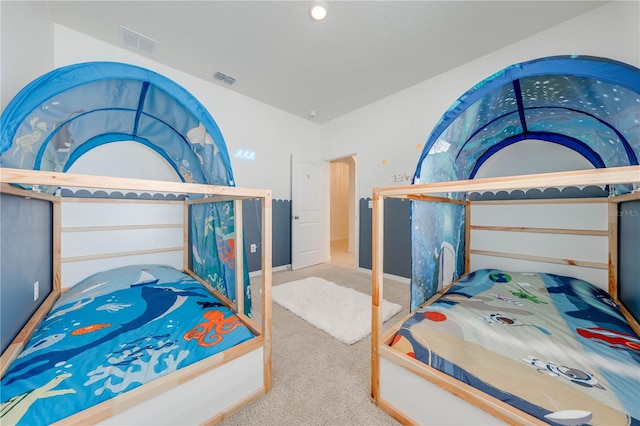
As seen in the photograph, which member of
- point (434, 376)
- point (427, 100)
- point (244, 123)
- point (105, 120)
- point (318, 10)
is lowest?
point (434, 376)

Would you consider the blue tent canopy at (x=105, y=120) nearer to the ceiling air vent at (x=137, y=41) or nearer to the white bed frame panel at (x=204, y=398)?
the ceiling air vent at (x=137, y=41)

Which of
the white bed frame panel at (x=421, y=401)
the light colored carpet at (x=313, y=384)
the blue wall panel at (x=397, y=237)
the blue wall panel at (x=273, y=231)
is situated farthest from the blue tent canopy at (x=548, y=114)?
the blue wall panel at (x=273, y=231)

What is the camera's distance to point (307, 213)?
4.10 m

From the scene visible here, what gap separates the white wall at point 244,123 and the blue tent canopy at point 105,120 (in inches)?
36.3

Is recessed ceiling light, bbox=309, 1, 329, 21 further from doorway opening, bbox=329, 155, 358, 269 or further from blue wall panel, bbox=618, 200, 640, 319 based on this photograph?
doorway opening, bbox=329, 155, 358, 269

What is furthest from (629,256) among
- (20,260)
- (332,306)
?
(20,260)

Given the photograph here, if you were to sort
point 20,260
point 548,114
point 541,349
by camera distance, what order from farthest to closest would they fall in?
point 548,114
point 20,260
point 541,349

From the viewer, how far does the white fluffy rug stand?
6.29 ft

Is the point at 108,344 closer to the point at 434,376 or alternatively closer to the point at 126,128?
the point at 434,376

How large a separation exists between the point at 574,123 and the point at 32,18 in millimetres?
4095

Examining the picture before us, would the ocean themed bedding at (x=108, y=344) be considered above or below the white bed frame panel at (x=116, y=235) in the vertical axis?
below

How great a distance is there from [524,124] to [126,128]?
3.63 meters

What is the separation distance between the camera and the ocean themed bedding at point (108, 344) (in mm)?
844

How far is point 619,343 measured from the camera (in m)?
1.15
